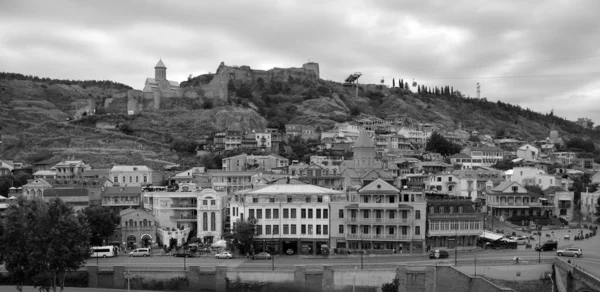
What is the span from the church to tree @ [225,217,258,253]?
88.0 metres

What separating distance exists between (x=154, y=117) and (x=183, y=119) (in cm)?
610

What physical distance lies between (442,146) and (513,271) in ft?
258

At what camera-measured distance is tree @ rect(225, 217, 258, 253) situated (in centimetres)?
5481

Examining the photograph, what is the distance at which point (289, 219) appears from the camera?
57.8m

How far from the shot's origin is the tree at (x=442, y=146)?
122375mm

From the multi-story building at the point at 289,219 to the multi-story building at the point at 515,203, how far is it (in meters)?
23.4

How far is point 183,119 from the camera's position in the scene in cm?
12925

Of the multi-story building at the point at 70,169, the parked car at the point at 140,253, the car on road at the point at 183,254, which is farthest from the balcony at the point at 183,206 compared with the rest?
the multi-story building at the point at 70,169

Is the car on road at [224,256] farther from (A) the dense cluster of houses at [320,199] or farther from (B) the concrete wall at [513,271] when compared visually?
(B) the concrete wall at [513,271]

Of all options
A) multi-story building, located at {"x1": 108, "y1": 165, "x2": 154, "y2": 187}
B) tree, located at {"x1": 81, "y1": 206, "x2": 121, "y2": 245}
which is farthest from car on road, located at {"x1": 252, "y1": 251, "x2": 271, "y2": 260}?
multi-story building, located at {"x1": 108, "y1": 165, "x2": 154, "y2": 187}

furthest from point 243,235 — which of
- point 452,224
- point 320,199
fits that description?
point 452,224

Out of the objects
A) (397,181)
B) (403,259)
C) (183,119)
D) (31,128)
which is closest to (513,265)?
(403,259)

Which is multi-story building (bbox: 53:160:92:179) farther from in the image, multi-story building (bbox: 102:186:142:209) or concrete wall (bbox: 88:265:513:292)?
concrete wall (bbox: 88:265:513:292)

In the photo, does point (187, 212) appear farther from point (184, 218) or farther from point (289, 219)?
point (289, 219)
